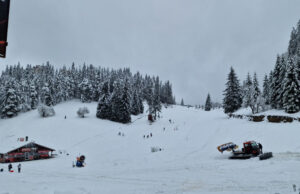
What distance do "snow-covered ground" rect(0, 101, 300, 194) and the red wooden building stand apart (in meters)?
3.44

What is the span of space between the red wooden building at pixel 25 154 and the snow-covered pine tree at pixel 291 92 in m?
50.6

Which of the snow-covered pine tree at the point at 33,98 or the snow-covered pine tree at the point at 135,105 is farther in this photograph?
the snow-covered pine tree at the point at 33,98

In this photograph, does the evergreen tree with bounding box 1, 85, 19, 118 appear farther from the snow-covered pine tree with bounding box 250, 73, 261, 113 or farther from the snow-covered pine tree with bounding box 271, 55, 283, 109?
the snow-covered pine tree with bounding box 271, 55, 283, 109

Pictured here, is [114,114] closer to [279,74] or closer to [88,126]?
[88,126]

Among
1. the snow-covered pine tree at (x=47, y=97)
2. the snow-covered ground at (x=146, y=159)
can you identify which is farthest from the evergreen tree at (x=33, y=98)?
the snow-covered ground at (x=146, y=159)

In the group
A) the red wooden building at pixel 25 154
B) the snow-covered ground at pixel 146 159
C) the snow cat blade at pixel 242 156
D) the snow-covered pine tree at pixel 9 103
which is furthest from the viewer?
the snow-covered pine tree at pixel 9 103

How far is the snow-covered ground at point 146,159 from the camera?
13.3 metres

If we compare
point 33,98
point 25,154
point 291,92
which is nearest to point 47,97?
point 33,98

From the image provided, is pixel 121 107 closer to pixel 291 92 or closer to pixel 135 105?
pixel 135 105

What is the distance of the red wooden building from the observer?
36219mm

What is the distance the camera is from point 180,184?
13594 millimetres

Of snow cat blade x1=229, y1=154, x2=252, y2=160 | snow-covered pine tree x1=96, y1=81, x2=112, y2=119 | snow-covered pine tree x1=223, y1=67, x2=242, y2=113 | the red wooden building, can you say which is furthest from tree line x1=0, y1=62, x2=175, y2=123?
snow cat blade x1=229, y1=154, x2=252, y2=160

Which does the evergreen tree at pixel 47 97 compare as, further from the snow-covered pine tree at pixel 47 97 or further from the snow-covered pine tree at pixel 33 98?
the snow-covered pine tree at pixel 33 98


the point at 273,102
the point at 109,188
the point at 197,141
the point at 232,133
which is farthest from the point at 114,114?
the point at 109,188
